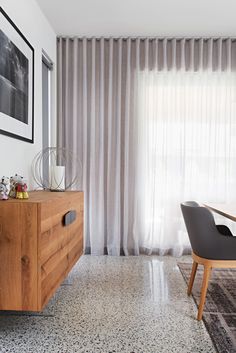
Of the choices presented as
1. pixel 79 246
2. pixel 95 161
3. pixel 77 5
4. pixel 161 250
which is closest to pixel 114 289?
pixel 79 246

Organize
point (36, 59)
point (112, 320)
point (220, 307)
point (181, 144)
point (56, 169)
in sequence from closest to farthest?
point (112, 320) → point (220, 307) → point (56, 169) → point (36, 59) → point (181, 144)

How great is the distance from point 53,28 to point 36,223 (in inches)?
95.2

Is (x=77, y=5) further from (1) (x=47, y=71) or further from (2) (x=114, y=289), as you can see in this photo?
(2) (x=114, y=289)

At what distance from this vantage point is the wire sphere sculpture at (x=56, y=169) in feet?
8.27

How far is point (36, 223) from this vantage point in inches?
61.0

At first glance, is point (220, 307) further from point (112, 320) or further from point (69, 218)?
point (69, 218)

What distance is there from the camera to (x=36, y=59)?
269 cm

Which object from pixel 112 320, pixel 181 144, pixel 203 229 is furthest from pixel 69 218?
pixel 181 144

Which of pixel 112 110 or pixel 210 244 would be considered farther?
pixel 112 110

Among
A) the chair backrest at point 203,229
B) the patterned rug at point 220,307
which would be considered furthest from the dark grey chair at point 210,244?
the patterned rug at point 220,307

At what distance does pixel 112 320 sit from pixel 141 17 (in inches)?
104

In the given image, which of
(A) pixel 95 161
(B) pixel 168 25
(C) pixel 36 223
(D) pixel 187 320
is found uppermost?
(B) pixel 168 25

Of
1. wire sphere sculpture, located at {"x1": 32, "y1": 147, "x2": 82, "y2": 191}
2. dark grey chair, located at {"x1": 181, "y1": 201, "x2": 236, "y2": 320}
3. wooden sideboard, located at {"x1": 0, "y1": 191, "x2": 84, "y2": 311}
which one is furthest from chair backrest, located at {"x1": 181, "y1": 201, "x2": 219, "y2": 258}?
wire sphere sculpture, located at {"x1": 32, "y1": 147, "x2": 82, "y2": 191}

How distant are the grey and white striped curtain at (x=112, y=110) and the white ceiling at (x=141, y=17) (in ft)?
0.54
